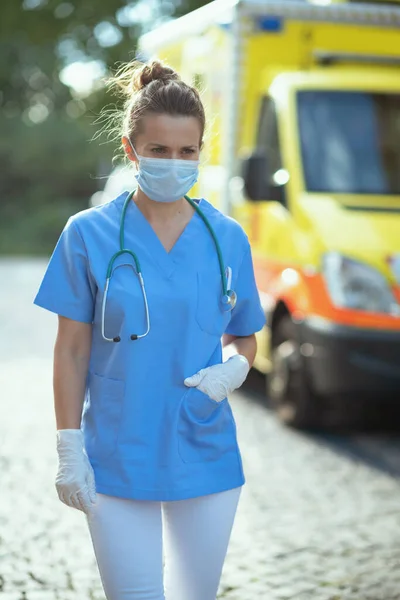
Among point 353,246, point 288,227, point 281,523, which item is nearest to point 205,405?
point 281,523

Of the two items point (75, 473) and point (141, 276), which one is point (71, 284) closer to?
point (141, 276)

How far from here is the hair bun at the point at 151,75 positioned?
321cm

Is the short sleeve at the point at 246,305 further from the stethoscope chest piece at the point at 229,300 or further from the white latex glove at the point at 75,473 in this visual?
the white latex glove at the point at 75,473

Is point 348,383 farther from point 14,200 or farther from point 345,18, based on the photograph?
point 14,200

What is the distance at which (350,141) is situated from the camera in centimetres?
814

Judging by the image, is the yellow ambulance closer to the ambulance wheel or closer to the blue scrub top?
the ambulance wheel

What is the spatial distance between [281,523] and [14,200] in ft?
103

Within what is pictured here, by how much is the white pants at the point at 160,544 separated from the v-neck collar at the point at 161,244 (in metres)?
0.63

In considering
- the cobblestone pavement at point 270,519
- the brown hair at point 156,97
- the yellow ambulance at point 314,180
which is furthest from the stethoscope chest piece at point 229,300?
the yellow ambulance at point 314,180

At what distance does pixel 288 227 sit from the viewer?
309 inches

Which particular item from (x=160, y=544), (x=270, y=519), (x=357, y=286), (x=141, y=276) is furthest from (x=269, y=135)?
(x=160, y=544)

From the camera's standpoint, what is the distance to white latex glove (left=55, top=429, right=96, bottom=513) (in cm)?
303

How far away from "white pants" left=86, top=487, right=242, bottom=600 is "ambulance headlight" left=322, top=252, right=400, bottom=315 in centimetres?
411

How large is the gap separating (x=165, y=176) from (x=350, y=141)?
5.22 meters
